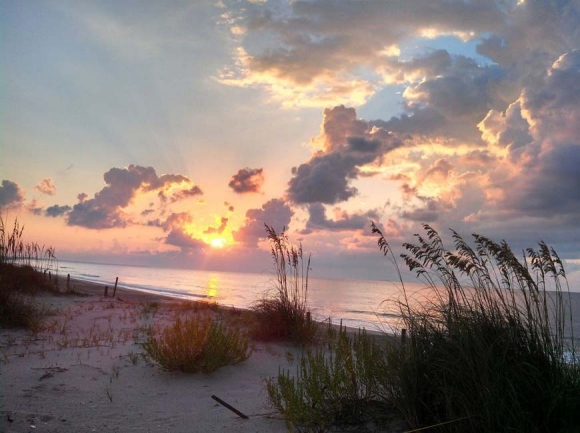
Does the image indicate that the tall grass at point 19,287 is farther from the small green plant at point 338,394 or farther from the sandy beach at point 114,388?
the small green plant at point 338,394

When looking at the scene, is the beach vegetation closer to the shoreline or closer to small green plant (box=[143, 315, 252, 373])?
the shoreline

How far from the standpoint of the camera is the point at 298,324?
436 inches

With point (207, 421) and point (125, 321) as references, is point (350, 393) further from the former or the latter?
point (125, 321)

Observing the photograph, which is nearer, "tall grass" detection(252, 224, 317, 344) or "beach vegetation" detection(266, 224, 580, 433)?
"beach vegetation" detection(266, 224, 580, 433)

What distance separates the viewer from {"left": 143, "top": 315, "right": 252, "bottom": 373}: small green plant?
7.75 m

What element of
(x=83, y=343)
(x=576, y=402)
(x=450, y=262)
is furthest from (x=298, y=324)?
(x=576, y=402)

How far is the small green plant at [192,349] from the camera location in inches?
305

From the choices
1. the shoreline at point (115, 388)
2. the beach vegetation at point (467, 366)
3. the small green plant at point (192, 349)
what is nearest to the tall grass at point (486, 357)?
the beach vegetation at point (467, 366)

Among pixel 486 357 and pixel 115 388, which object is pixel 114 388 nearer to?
pixel 115 388

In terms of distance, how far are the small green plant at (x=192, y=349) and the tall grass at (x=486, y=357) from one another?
3.93 m

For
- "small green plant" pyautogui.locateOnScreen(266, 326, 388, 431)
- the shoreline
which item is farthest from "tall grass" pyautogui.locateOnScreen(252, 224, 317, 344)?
"small green plant" pyautogui.locateOnScreen(266, 326, 388, 431)

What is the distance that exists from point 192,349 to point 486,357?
5175 mm

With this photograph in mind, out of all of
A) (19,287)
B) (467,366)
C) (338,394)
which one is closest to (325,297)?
(19,287)

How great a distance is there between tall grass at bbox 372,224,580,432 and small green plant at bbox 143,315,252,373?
3927mm
